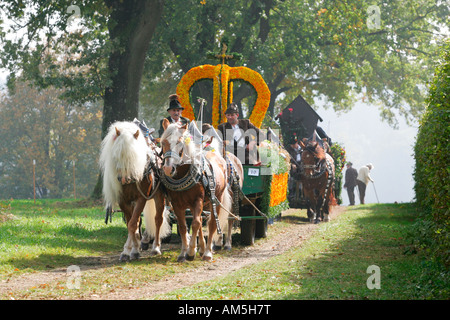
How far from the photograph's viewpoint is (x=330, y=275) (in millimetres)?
8523

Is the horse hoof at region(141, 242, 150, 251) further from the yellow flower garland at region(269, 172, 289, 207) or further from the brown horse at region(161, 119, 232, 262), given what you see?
the yellow flower garland at region(269, 172, 289, 207)

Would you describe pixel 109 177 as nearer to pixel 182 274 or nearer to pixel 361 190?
pixel 182 274

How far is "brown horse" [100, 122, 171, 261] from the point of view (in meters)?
10.0

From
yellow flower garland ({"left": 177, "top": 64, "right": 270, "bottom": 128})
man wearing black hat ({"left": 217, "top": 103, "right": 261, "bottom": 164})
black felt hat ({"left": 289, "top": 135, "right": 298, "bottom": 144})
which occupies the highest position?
yellow flower garland ({"left": 177, "top": 64, "right": 270, "bottom": 128})

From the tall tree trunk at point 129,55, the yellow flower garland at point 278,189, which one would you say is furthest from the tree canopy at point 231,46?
the yellow flower garland at point 278,189

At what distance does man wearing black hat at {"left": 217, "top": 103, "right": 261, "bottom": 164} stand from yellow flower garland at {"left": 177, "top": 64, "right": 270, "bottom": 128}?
1150mm

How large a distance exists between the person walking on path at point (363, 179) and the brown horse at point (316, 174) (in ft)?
44.5

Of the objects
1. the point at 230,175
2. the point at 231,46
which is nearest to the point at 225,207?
the point at 230,175

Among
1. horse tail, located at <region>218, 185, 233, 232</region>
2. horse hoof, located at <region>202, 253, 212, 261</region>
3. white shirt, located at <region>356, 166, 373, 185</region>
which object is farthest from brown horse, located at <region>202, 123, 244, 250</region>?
white shirt, located at <region>356, 166, 373, 185</region>

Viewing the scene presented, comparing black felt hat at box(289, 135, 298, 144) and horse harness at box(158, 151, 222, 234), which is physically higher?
black felt hat at box(289, 135, 298, 144)

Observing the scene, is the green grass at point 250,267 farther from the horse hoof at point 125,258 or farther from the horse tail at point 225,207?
the horse tail at point 225,207

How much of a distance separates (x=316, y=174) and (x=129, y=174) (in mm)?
9406
